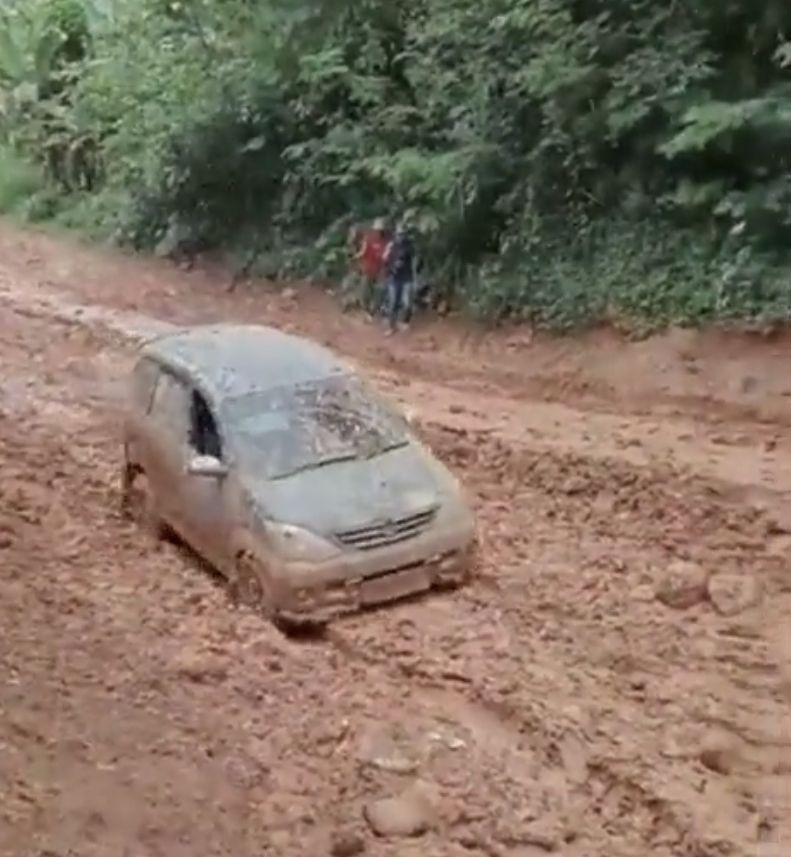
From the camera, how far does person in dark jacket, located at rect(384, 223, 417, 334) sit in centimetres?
1917

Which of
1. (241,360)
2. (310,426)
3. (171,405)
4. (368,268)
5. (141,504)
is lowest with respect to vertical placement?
(141,504)

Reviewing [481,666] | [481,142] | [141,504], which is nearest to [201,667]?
[481,666]

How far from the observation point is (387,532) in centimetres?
1078

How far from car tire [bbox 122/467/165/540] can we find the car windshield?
1.35 meters

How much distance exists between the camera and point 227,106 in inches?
908

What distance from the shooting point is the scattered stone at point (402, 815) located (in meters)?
8.02

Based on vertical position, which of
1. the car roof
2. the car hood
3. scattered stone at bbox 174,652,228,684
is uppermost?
the car roof

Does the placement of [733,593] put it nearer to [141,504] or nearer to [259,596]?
[259,596]

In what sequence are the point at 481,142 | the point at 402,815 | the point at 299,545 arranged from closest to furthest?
the point at 402,815
the point at 299,545
the point at 481,142

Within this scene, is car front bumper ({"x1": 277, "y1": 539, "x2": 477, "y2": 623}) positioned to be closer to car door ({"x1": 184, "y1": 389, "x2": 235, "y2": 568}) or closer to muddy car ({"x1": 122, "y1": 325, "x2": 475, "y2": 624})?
muddy car ({"x1": 122, "y1": 325, "x2": 475, "y2": 624})

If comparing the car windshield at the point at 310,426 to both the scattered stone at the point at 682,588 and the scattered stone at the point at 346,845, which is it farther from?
the scattered stone at the point at 346,845

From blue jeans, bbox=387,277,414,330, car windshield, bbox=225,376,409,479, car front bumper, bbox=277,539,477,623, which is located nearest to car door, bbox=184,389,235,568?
car windshield, bbox=225,376,409,479

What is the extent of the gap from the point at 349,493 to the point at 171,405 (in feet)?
6.42

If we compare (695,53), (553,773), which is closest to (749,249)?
(695,53)
